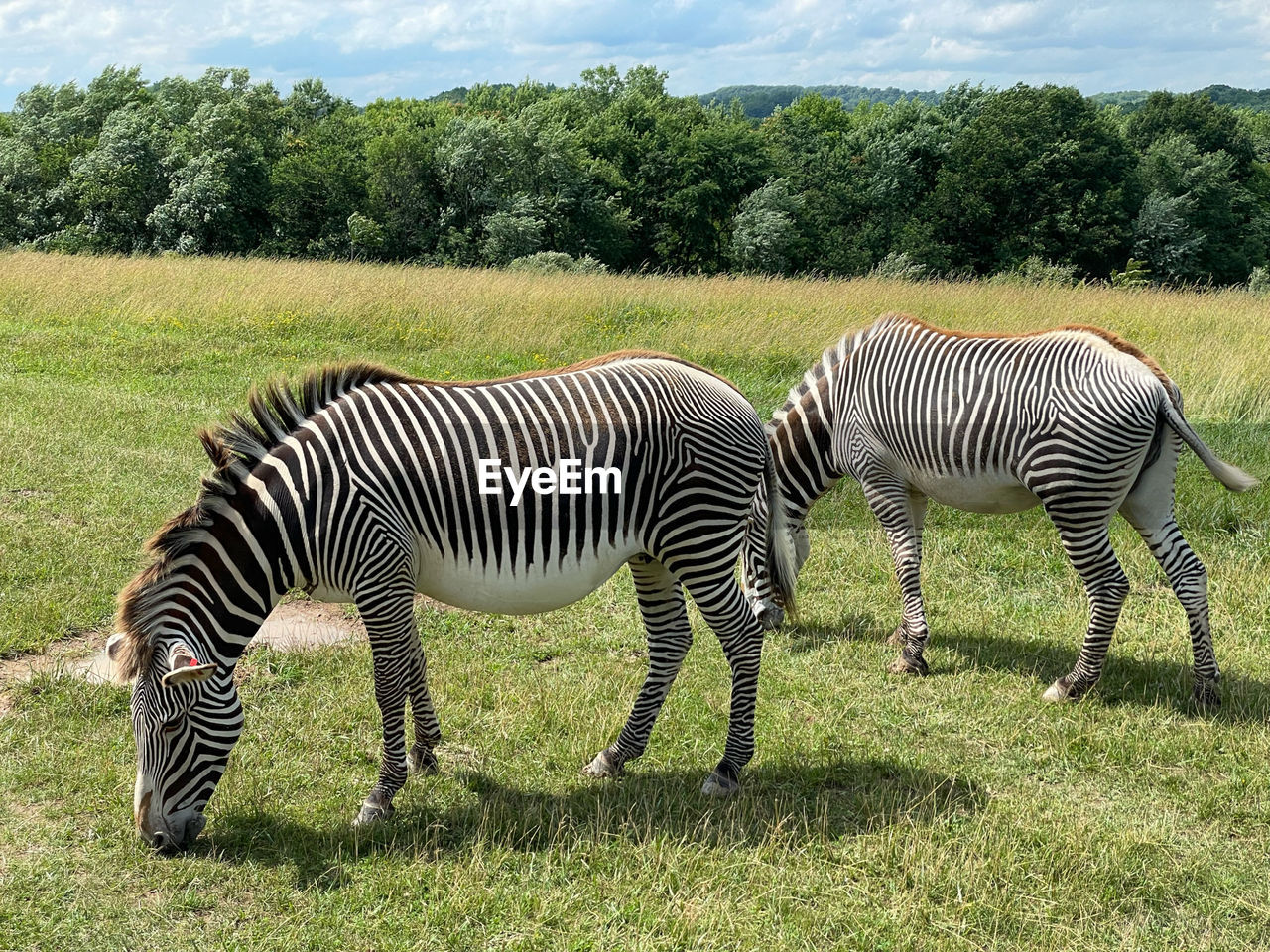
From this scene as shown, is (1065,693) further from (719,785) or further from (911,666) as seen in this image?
(719,785)

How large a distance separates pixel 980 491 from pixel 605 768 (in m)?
3.14

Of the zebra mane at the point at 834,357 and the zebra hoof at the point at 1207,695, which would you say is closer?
the zebra hoof at the point at 1207,695

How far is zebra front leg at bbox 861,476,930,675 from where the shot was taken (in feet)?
22.1

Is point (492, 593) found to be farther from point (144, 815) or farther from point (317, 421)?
point (144, 815)

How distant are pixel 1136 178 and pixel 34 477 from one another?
52265 mm

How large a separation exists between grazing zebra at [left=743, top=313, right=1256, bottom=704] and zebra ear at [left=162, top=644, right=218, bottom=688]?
3875 mm

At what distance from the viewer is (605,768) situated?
5258 millimetres

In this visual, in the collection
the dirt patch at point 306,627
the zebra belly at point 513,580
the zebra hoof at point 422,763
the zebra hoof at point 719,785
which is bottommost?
the zebra hoof at point 719,785

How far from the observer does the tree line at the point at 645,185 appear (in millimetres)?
40188

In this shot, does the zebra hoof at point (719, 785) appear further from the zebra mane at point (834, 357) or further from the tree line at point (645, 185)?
the tree line at point (645, 185)

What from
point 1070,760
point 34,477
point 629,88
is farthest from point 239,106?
point 1070,760

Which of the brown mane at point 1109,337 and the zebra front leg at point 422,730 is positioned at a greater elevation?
the brown mane at point 1109,337

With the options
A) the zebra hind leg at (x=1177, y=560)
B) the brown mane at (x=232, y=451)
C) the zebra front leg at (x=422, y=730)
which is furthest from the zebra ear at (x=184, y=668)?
the zebra hind leg at (x=1177, y=560)

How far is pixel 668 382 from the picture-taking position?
5133mm
